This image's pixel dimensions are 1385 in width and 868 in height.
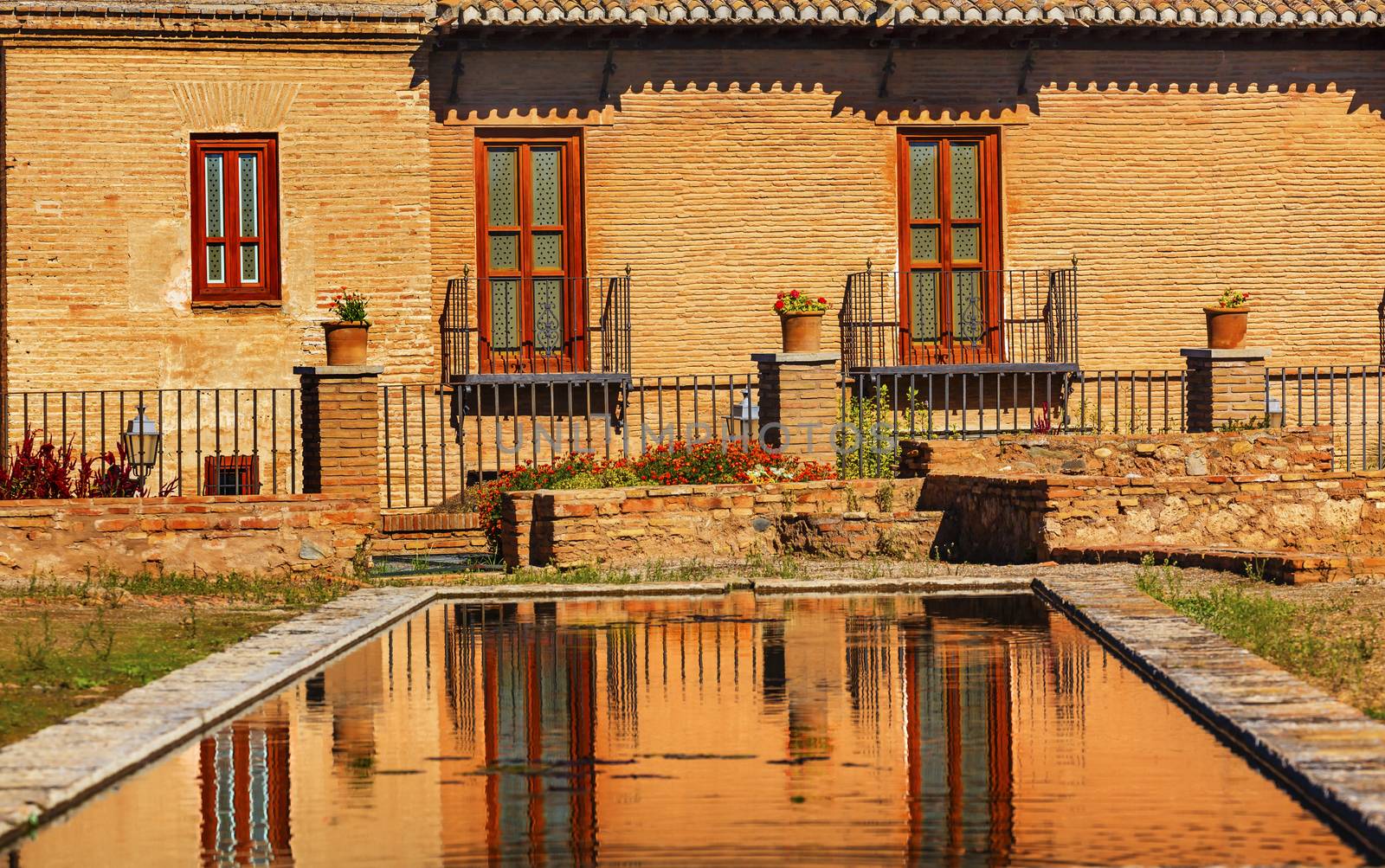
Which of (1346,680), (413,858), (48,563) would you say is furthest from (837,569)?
(413,858)

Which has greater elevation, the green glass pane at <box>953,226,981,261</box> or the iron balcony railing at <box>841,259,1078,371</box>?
the green glass pane at <box>953,226,981,261</box>

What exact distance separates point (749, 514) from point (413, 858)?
11.9m

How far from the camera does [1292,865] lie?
6.11 m

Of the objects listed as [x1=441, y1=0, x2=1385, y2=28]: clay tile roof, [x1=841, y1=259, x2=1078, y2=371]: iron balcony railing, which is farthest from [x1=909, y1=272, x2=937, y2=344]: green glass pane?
[x1=441, y1=0, x2=1385, y2=28]: clay tile roof

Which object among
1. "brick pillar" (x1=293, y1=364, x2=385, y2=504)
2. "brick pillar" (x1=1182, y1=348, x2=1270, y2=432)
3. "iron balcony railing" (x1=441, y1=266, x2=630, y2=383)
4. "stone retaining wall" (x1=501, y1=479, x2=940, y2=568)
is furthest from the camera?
"iron balcony railing" (x1=441, y1=266, x2=630, y2=383)

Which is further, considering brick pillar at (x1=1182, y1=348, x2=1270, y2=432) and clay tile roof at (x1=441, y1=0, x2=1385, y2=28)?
clay tile roof at (x1=441, y1=0, x2=1385, y2=28)

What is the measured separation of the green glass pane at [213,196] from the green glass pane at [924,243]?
7038mm

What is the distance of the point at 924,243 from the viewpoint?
23.8 meters

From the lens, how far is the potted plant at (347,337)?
62.0ft

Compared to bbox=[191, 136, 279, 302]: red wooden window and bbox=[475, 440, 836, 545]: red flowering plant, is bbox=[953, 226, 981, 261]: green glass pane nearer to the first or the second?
bbox=[475, 440, 836, 545]: red flowering plant

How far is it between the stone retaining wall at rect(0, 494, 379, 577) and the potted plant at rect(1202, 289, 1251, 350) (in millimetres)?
8704

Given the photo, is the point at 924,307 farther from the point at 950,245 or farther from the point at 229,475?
the point at 229,475

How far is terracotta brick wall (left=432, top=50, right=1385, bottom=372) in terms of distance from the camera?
23.0 m

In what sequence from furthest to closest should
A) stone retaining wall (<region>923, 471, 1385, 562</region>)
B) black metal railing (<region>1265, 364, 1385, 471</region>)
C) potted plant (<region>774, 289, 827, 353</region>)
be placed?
black metal railing (<region>1265, 364, 1385, 471</region>)
potted plant (<region>774, 289, 827, 353</region>)
stone retaining wall (<region>923, 471, 1385, 562</region>)
